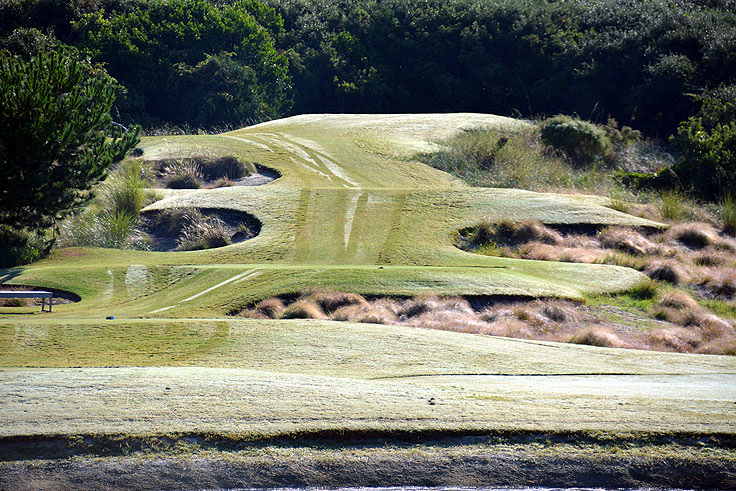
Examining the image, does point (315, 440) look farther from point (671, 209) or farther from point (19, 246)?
point (671, 209)

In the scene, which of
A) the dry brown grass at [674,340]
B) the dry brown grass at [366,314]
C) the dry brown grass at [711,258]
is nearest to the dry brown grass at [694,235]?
the dry brown grass at [711,258]

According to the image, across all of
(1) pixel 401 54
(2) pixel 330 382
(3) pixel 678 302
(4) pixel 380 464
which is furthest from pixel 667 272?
(1) pixel 401 54

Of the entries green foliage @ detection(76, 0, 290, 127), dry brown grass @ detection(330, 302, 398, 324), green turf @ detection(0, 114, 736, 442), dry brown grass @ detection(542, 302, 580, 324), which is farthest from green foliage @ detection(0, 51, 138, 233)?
green foliage @ detection(76, 0, 290, 127)

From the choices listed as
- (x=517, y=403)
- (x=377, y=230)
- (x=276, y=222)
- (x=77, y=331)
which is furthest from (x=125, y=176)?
(x=517, y=403)

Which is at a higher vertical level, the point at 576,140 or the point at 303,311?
the point at 576,140

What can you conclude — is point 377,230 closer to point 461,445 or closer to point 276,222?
point 276,222

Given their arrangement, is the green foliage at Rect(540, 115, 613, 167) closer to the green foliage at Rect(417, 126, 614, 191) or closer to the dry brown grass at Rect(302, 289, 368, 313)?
the green foliage at Rect(417, 126, 614, 191)
